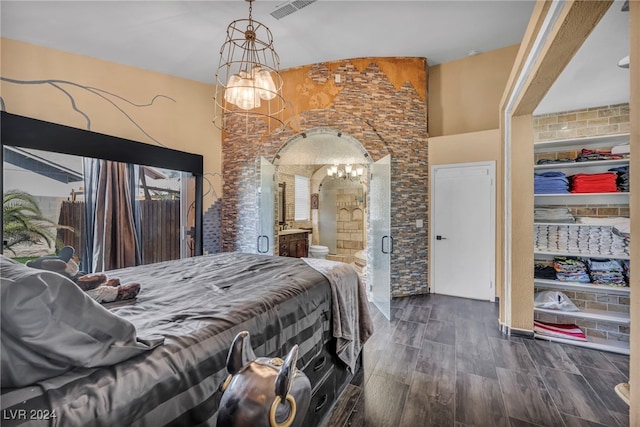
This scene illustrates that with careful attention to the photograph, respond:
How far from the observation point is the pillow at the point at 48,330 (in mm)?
594

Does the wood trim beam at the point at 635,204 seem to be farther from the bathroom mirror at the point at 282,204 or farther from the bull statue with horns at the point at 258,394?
the bathroom mirror at the point at 282,204

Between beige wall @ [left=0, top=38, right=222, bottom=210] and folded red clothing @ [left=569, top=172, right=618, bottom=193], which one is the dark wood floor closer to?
folded red clothing @ [left=569, top=172, right=618, bottom=193]

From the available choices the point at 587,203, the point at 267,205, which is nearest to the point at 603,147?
the point at 587,203

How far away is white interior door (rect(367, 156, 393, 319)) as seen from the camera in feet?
11.5

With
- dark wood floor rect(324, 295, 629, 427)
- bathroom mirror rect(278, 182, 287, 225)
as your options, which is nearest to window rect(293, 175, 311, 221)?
bathroom mirror rect(278, 182, 287, 225)

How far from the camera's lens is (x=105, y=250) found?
3.71 metres

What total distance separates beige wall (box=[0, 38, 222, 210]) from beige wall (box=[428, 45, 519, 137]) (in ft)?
12.8

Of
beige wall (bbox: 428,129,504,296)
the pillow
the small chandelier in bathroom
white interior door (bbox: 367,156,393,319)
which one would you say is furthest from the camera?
the small chandelier in bathroom

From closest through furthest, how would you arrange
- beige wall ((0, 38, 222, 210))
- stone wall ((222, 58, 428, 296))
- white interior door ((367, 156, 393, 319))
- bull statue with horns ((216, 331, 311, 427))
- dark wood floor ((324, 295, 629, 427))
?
bull statue with horns ((216, 331, 311, 427))
dark wood floor ((324, 295, 629, 427))
beige wall ((0, 38, 222, 210))
white interior door ((367, 156, 393, 319))
stone wall ((222, 58, 428, 296))

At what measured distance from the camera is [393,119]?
14.0 ft

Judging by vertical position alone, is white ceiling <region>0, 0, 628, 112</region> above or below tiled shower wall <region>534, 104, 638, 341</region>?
above

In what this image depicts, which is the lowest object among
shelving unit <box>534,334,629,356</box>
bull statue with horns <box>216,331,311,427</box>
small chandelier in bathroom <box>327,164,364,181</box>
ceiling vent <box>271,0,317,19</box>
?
shelving unit <box>534,334,629,356</box>

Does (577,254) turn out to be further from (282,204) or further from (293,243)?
(282,204)

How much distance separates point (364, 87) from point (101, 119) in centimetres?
373
